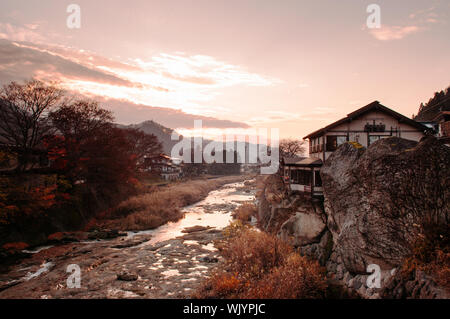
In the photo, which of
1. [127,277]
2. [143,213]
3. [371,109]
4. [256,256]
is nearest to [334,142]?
[371,109]

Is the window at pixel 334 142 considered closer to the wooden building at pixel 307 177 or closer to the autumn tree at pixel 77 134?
the wooden building at pixel 307 177

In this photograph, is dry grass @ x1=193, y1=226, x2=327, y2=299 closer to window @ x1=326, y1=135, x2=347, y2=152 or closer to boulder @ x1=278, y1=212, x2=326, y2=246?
boulder @ x1=278, y1=212, x2=326, y2=246

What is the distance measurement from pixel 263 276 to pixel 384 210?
806cm

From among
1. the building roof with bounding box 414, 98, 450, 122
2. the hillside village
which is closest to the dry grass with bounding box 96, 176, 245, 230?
the hillside village

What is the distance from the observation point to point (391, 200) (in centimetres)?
1282

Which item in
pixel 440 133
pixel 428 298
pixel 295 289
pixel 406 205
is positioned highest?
pixel 440 133

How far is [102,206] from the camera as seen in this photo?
31672 mm

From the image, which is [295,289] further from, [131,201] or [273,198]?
[131,201]

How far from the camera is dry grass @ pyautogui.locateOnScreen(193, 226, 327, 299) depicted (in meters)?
11.5

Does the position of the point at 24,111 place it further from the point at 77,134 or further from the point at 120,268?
the point at 120,268
